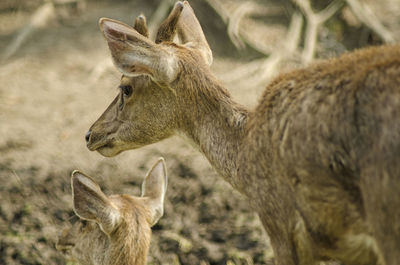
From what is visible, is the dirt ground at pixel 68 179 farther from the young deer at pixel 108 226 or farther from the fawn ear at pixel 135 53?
the fawn ear at pixel 135 53

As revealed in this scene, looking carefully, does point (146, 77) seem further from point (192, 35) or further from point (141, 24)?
point (192, 35)

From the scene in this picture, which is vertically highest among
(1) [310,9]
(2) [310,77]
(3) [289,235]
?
(1) [310,9]

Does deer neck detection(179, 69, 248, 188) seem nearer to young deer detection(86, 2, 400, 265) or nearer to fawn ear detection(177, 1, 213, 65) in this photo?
young deer detection(86, 2, 400, 265)

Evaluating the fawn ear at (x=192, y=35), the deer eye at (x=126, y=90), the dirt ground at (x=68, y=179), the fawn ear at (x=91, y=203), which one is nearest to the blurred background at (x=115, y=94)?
the dirt ground at (x=68, y=179)

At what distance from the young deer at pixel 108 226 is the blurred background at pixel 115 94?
1.11 metres

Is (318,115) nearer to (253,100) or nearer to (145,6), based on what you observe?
(253,100)

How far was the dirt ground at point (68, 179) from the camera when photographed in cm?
622

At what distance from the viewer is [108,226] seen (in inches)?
183

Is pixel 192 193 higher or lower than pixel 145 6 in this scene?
lower

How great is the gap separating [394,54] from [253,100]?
17.1 feet

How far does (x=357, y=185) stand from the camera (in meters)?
3.44

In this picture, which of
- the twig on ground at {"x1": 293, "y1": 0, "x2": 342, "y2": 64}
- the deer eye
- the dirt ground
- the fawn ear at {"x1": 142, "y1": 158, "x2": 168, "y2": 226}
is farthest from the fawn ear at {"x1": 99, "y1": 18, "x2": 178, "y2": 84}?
the twig on ground at {"x1": 293, "y1": 0, "x2": 342, "y2": 64}

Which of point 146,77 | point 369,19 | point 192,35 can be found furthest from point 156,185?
point 369,19

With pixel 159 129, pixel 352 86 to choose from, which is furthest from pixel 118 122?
pixel 352 86
